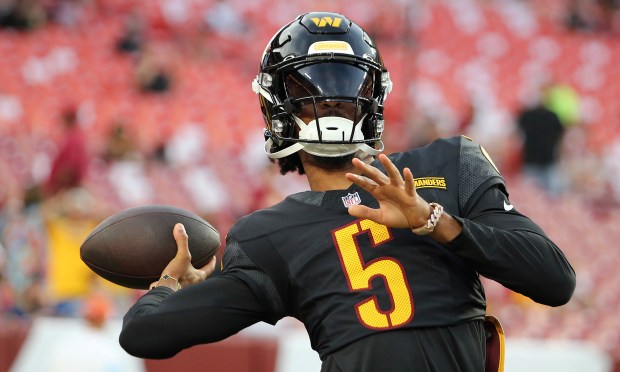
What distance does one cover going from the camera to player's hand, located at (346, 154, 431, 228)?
2.43 m

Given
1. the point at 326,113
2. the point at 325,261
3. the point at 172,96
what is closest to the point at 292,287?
the point at 325,261

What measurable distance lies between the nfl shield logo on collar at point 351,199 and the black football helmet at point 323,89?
0.35 ft

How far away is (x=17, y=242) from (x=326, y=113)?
524cm

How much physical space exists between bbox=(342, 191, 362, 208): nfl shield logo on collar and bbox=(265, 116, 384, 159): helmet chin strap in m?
0.10

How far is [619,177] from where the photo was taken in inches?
544

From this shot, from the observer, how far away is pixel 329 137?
2.72 meters

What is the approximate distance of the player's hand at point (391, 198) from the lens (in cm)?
243

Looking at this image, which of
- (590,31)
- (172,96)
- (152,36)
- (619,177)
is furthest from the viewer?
(590,31)

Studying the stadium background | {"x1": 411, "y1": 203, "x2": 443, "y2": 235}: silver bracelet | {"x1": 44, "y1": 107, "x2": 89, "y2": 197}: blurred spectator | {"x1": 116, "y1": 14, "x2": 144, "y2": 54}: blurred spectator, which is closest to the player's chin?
{"x1": 411, "y1": 203, "x2": 443, "y2": 235}: silver bracelet

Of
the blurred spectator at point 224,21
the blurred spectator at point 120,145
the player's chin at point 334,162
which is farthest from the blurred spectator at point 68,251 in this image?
the blurred spectator at point 224,21

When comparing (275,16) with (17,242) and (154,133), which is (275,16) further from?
(17,242)

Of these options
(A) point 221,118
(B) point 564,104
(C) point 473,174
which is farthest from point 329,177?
(B) point 564,104

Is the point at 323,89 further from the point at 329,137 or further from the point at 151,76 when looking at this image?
the point at 151,76

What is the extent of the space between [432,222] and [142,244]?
853 millimetres
